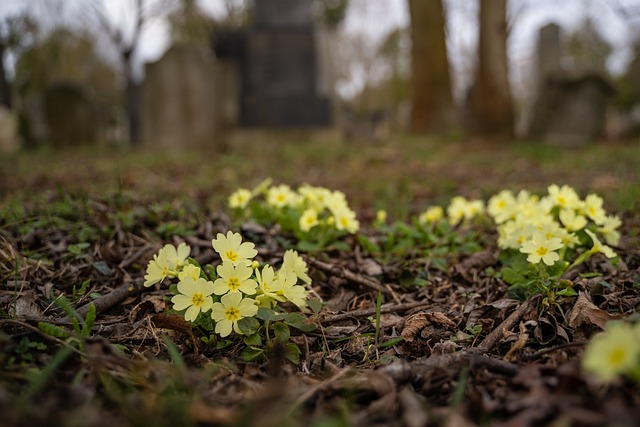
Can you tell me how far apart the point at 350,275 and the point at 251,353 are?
0.74 m

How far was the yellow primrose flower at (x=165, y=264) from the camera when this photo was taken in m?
1.68

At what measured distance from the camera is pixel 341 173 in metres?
7.42

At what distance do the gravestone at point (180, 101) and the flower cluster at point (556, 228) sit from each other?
938 cm

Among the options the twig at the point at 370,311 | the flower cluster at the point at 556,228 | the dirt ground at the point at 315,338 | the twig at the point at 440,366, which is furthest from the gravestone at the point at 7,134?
the twig at the point at 440,366

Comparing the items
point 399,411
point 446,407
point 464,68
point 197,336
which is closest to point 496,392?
point 446,407

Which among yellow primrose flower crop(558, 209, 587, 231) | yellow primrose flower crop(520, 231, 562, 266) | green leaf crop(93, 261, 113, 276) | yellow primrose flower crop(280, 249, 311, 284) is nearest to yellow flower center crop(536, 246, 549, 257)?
yellow primrose flower crop(520, 231, 562, 266)

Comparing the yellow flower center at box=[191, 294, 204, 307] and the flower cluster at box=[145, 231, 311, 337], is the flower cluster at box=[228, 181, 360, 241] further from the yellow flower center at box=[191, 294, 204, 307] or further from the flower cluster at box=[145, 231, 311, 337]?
the yellow flower center at box=[191, 294, 204, 307]

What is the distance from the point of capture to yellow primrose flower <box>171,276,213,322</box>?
5.07 ft

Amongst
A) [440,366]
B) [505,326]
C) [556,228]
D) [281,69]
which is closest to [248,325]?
[440,366]

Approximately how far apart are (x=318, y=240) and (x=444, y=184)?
150 inches

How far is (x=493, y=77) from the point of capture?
11.7m

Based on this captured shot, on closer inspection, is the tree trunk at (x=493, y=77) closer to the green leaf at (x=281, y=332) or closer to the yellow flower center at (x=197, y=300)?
the green leaf at (x=281, y=332)

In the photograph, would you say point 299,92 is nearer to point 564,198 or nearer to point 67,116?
point 67,116

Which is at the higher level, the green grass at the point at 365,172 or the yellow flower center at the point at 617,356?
the yellow flower center at the point at 617,356
